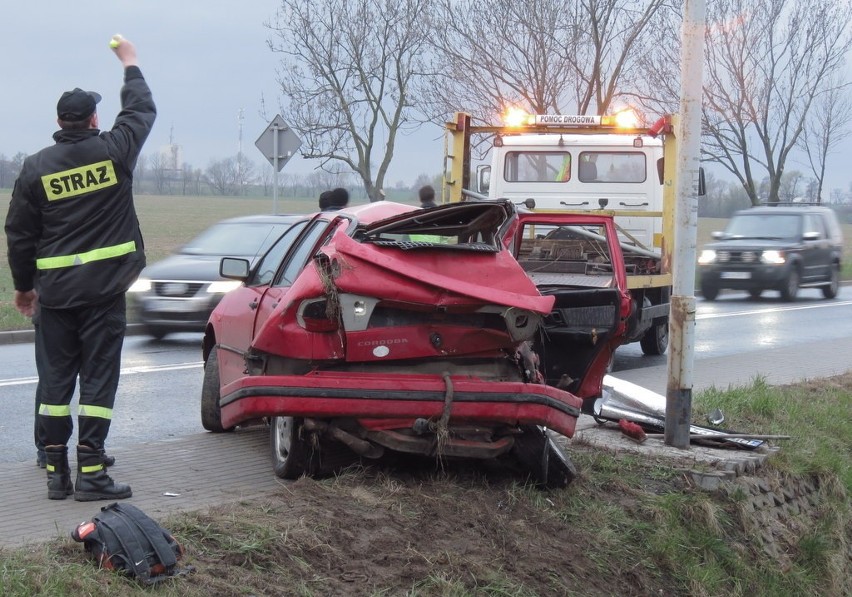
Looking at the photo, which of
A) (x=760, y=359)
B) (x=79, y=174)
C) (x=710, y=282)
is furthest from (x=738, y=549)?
(x=710, y=282)

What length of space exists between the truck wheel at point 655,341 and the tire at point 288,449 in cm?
804

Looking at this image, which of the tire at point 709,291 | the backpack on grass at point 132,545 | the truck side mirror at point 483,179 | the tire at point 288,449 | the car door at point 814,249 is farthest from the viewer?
the car door at point 814,249

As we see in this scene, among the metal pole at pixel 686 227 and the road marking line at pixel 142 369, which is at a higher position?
the metal pole at pixel 686 227

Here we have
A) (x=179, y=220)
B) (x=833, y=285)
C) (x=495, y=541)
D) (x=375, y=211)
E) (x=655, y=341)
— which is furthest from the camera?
→ (x=179, y=220)

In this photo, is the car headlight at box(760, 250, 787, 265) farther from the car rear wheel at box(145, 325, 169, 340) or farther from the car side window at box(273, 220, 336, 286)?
the car side window at box(273, 220, 336, 286)

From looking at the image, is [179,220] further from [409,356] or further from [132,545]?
[132,545]

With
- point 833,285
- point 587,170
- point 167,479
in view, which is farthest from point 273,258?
point 833,285

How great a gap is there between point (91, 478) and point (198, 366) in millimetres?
6660

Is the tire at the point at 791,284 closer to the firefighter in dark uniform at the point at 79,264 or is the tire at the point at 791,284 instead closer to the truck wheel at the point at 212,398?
the truck wheel at the point at 212,398

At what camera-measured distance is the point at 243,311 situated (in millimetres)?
6961

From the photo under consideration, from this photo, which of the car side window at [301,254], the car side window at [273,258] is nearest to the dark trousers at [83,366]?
the car side window at [301,254]

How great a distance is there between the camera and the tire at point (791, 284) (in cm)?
2267

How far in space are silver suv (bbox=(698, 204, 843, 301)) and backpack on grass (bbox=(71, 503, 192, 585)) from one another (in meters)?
19.5

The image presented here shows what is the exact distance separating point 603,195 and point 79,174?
10.2 meters
